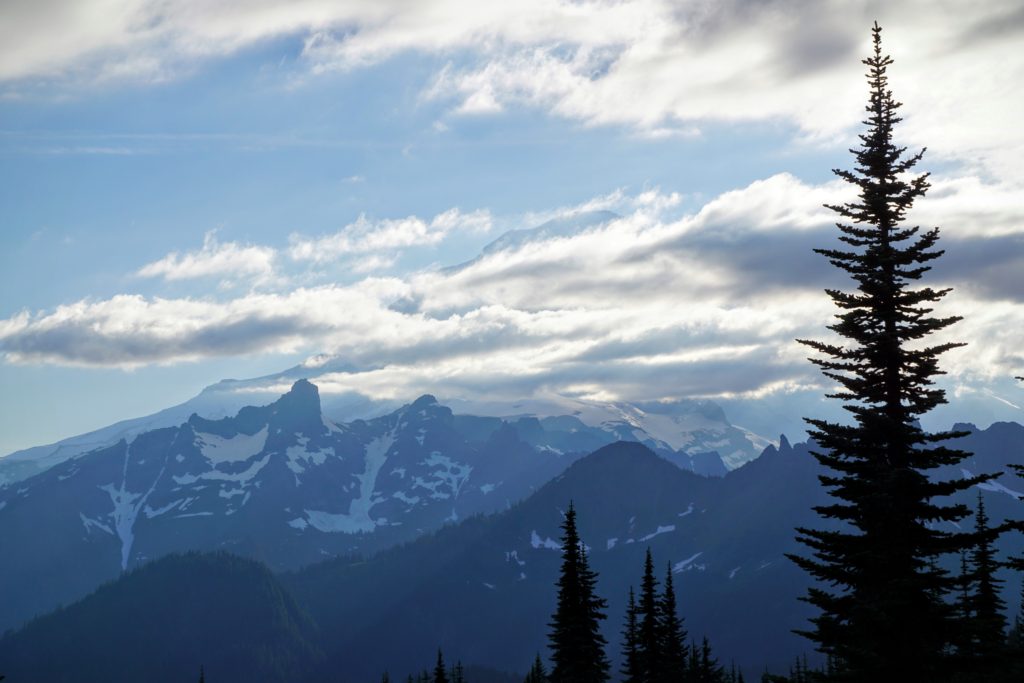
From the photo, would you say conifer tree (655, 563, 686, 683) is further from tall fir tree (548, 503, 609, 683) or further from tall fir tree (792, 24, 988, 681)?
tall fir tree (792, 24, 988, 681)

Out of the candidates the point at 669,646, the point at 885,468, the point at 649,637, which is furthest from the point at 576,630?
the point at 885,468

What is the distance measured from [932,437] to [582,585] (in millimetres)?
40529

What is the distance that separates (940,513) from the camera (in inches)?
1489

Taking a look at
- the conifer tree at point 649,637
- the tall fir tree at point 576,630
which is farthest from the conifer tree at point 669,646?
the tall fir tree at point 576,630

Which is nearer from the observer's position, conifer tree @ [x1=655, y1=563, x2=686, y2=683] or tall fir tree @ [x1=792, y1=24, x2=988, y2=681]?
tall fir tree @ [x1=792, y1=24, x2=988, y2=681]

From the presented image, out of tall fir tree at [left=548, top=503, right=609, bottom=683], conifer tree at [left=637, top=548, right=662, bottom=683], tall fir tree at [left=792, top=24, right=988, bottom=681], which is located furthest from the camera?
conifer tree at [left=637, top=548, right=662, bottom=683]

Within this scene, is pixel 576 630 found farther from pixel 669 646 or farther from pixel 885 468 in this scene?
pixel 885 468

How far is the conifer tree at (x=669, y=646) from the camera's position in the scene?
88812 mm

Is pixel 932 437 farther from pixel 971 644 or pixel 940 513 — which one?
pixel 971 644

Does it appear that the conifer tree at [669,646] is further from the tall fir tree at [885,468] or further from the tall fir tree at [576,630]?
the tall fir tree at [885,468]

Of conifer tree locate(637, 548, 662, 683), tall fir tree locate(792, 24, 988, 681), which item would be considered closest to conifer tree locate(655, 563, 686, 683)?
conifer tree locate(637, 548, 662, 683)

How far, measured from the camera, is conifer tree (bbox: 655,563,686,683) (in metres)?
88.8

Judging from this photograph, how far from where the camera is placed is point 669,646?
9094 centimetres

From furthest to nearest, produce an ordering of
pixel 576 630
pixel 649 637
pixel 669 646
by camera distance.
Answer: pixel 669 646 < pixel 649 637 < pixel 576 630
